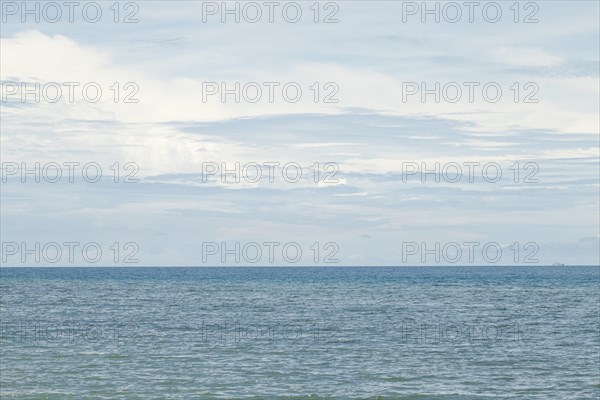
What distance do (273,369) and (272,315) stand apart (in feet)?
114

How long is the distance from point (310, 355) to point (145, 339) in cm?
1327

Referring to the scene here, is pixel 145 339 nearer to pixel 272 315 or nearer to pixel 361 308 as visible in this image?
pixel 272 315

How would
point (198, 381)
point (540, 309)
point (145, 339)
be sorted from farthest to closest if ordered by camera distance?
point (540, 309) → point (145, 339) → point (198, 381)

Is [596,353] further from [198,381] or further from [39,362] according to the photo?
[39,362]

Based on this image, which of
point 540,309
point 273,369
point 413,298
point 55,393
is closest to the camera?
point 55,393

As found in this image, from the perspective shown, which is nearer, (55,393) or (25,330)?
(55,393)

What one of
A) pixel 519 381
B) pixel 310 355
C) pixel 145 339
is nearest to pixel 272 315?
pixel 145 339

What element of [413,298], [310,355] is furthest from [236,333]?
[413,298]

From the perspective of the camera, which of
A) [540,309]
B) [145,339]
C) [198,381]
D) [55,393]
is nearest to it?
[55,393]

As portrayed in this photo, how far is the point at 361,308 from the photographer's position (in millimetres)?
89062

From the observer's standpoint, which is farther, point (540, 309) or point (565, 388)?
point (540, 309)

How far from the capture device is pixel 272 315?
260 ft

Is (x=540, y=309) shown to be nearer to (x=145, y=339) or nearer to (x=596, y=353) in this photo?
(x=596, y=353)

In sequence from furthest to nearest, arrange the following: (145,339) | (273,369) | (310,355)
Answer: (145,339) → (310,355) → (273,369)
